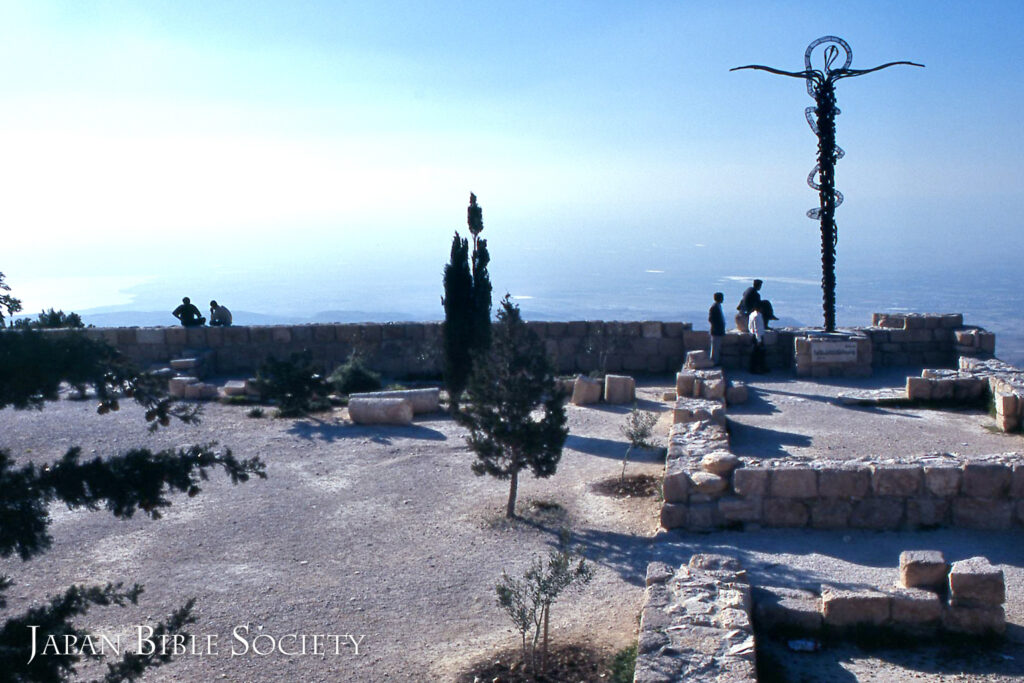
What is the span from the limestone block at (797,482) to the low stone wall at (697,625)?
197 cm

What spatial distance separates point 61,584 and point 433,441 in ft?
18.1

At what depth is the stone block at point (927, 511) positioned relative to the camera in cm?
847

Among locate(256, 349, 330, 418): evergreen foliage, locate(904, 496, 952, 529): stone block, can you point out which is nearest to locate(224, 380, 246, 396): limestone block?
locate(256, 349, 330, 418): evergreen foliage

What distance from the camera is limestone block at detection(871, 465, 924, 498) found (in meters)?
8.44

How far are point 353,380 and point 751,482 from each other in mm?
8702

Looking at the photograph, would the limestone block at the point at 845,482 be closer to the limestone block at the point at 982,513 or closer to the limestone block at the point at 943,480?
the limestone block at the point at 943,480

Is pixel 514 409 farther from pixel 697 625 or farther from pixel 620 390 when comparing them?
pixel 620 390

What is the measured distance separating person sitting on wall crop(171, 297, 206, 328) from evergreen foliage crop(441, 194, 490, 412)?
6.83 metres

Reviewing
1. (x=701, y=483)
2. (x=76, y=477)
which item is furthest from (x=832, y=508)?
(x=76, y=477)

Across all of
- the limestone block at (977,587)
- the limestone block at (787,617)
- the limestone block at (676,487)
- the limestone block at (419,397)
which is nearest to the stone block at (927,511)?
the limestone block at (676,487)

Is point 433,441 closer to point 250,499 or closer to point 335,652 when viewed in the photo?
point 250,499

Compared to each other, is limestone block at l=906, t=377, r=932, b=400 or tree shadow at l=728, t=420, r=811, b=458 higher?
limestone block at l=906, t=377, r=932, b=400

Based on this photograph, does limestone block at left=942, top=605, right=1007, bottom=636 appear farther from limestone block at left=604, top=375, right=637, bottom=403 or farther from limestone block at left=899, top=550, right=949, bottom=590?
limestone block at left=604, top=375, right=637, bottom=403

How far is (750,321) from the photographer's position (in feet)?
56.3
